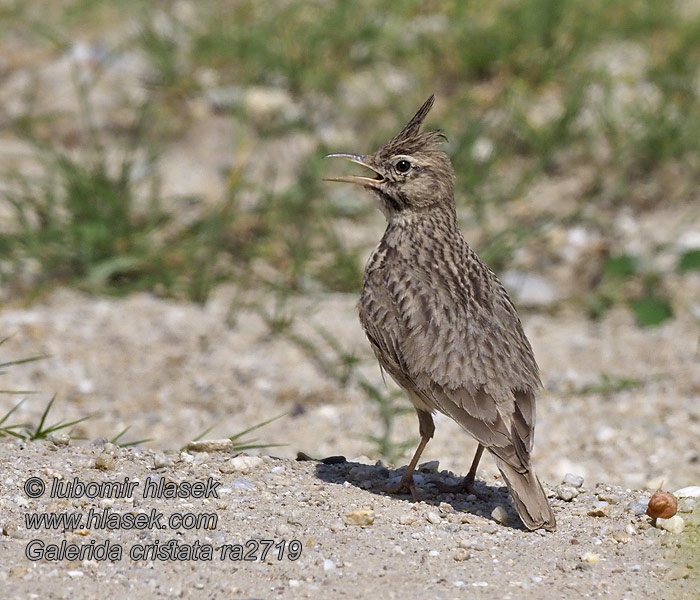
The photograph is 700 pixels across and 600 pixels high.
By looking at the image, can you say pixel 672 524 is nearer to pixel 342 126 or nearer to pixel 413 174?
pixel 413 174

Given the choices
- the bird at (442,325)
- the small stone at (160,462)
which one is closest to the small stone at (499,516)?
the bird at (442,325)

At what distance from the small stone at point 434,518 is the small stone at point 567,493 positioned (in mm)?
541

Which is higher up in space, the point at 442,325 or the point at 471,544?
the point at 442,325

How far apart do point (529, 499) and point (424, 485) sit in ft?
2.14

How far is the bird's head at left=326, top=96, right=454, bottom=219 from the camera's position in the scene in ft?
16.4

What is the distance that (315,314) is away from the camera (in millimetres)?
7047

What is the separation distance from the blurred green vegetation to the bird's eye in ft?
7.55

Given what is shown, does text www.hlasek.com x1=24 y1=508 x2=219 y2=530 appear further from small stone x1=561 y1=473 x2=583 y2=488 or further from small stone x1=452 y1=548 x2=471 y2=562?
small stone x1=561 y1=473 x2=583 y2=488

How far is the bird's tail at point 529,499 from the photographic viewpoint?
4.05 meters

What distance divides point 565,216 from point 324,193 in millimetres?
1569

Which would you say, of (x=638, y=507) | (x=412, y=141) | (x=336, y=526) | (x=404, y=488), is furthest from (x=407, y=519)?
(x=412, y=141)

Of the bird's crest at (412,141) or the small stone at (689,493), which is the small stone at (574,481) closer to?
the small stone at (689,493)

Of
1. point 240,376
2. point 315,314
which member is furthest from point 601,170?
point 240,376

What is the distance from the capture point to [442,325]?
452 centimetres
